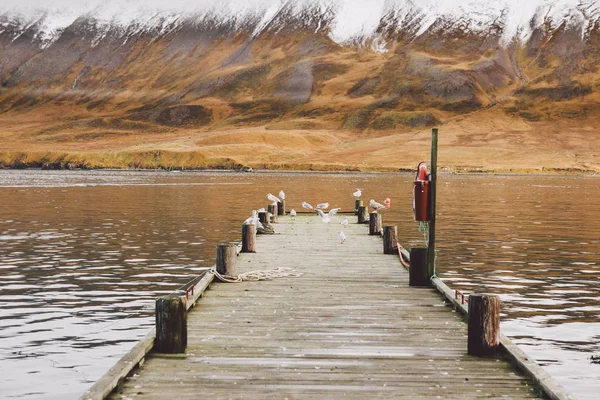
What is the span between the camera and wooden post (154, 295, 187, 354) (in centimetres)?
1162

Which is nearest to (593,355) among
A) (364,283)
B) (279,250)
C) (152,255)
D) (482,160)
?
(364,283)

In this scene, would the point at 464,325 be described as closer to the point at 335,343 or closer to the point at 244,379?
the point at 335,343

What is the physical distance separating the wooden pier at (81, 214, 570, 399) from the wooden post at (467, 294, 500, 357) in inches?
5.2

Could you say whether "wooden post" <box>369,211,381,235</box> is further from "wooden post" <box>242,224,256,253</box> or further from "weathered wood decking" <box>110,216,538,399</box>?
"weathered wood decking" <box>110,216,538,399</box>

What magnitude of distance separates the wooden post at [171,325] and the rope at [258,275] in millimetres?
5996

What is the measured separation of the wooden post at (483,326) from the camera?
38.2 ft

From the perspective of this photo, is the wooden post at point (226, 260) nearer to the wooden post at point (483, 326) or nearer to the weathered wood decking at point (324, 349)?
the weathered wood decking at point (324, 349)

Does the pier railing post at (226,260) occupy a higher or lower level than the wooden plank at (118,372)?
higher

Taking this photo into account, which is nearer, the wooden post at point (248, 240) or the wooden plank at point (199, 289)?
the wooden plank at point (199, 289)

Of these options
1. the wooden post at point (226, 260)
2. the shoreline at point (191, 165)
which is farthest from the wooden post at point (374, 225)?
the shoreline at point (191, 165)

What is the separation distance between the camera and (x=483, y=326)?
1173cm

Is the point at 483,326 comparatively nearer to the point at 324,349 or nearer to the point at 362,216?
the point at 324,349

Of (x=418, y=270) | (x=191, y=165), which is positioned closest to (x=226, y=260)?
(x=418, y=270)

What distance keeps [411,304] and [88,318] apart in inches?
246
